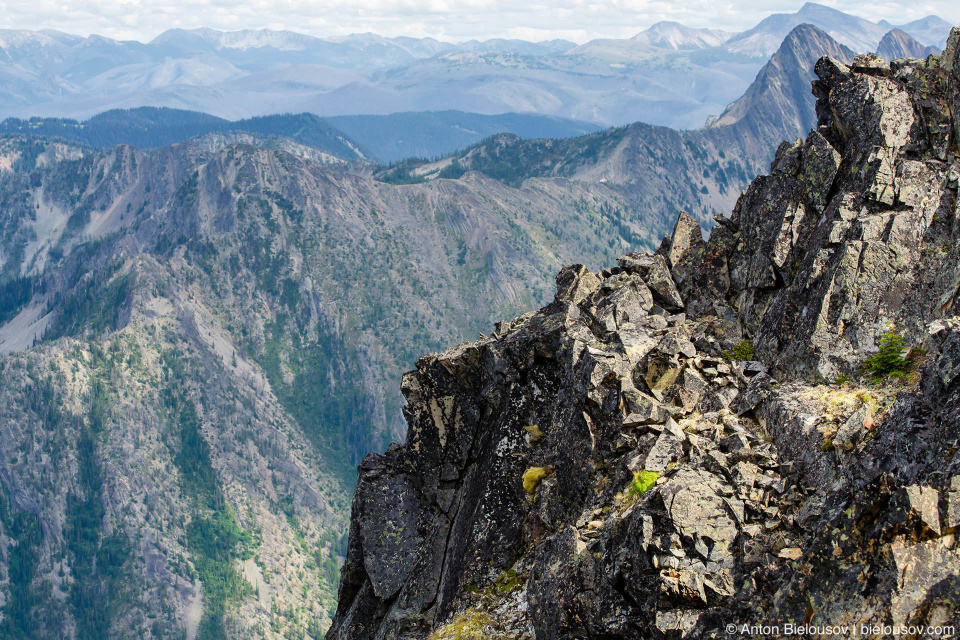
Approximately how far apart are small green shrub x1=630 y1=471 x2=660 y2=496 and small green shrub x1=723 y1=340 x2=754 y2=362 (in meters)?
8.62

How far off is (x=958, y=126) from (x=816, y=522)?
21796mm

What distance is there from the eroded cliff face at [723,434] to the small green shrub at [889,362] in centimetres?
62

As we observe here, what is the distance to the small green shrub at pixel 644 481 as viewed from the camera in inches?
1049

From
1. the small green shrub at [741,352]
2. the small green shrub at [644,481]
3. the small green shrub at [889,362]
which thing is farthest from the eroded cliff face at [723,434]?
the small green shrub at [889,362]

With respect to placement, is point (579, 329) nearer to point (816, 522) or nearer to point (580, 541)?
point (580, 541)

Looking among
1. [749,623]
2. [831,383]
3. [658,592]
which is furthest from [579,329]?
[749,623]

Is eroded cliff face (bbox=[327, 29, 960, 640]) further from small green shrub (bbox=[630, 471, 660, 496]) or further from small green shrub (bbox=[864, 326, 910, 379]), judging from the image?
small green shrub (bbox=[864, 326, 910, 379])

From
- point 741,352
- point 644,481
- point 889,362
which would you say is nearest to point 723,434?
point 644,481

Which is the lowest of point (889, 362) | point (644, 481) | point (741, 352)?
point (644, 481)

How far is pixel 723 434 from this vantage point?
27.6 m

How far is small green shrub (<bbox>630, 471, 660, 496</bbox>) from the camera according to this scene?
87.4 feet

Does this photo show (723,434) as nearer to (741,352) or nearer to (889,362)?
(741,352)

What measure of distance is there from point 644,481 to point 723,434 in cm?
361

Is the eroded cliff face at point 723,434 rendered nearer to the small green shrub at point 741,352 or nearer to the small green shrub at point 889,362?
the small green shrub at point 741,352
